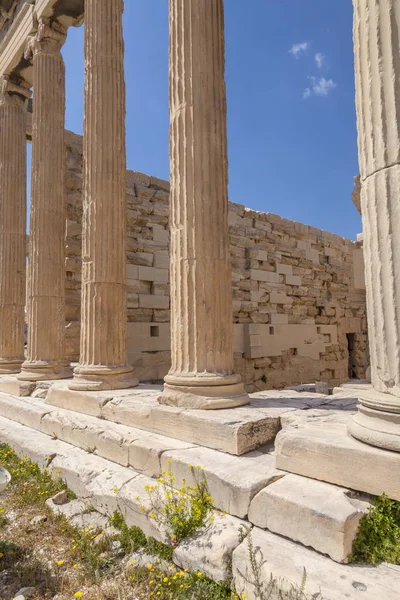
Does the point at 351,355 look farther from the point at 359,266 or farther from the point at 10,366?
the point at 10,366

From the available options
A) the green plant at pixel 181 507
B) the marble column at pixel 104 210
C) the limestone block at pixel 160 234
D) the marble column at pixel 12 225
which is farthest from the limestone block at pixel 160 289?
the green plant at pixel 181 507

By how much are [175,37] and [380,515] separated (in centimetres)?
582

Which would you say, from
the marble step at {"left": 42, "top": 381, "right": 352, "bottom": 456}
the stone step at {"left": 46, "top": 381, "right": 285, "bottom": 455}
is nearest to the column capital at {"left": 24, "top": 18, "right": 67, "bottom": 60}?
the marble step at {"left": 42, "top": 381, "right": 352, "bottom": 456}

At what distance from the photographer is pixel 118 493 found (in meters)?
4.00

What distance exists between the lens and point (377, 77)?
3.13 m

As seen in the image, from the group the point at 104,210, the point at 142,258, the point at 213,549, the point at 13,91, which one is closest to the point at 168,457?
the point at 213,549

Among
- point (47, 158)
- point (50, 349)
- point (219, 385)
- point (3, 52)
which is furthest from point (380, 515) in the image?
point (3, 52)

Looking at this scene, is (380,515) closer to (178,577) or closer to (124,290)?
(178,577)

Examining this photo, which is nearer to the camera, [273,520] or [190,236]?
[273,520]

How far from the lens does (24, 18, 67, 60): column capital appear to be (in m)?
9.29

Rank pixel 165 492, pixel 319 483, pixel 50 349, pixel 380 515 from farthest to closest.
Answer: pixel 50 349
pixel 165 492
pixel 319 483
pixel 380 515

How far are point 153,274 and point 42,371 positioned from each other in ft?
11.2

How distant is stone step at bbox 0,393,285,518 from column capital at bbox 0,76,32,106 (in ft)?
29.3

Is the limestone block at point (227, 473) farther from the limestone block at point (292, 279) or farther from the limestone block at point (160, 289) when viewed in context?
the limestone block at point (292, 279)
